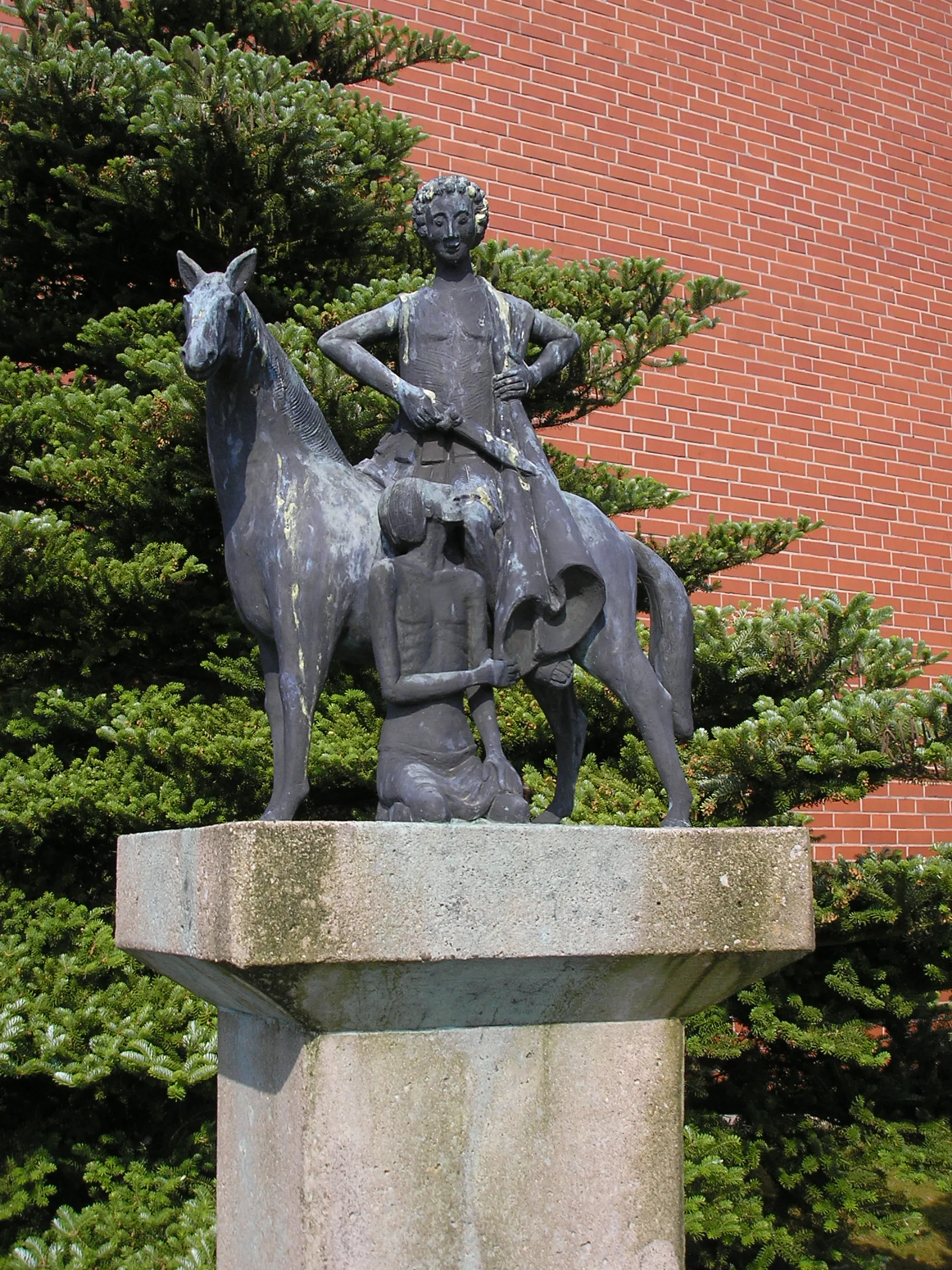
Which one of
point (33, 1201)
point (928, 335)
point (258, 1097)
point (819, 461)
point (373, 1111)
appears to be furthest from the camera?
point (928, 335)

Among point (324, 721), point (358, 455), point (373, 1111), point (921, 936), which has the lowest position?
point (373, 1111)

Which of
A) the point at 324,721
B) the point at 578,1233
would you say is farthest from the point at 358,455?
the point at 578,1233

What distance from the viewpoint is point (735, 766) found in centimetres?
472

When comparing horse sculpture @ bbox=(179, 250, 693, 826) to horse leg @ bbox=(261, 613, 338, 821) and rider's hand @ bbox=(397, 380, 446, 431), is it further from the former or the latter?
rider's hand @ bbox=(397, 380, 446, 431)

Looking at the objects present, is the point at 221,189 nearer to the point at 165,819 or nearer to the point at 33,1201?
the point at 165,819

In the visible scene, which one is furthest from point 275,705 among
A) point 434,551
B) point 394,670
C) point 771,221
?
point 771,221

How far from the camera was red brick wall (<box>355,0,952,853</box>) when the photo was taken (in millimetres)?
7508

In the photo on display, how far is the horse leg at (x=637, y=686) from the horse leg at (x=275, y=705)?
2.63ft

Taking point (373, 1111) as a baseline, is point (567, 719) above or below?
above

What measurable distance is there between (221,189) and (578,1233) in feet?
15.0

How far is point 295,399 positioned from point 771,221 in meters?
6.21

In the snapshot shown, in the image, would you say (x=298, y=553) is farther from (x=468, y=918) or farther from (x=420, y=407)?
(x=468, y=918)

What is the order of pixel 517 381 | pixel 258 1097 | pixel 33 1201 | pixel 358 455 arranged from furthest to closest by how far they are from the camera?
pixel 358 455, pixel 33 1201, pixel 517 381, pixel 258 1097

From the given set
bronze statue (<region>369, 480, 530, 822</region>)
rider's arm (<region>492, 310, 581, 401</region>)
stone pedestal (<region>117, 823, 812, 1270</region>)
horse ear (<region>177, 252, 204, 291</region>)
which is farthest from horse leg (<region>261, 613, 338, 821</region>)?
horse ear (<region>177, 252, 204, 291</region>)
